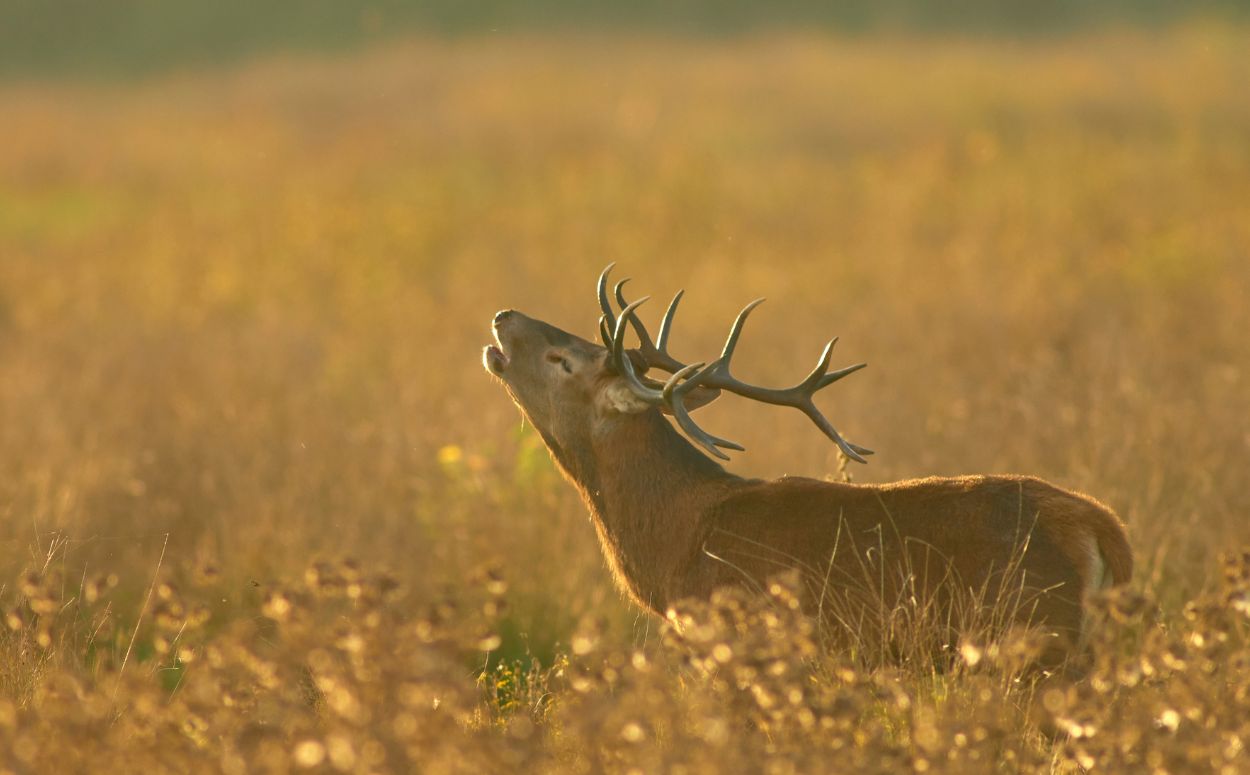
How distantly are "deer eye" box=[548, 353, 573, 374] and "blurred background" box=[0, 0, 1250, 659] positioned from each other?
883mm

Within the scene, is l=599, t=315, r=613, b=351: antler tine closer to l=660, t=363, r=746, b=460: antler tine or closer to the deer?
the deer

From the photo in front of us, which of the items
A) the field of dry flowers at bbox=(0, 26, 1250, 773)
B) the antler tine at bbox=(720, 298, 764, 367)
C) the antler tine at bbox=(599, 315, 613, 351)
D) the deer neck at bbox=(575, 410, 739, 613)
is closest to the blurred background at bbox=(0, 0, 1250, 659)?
the field of dry flowers at bbox=(0, 26, 1250, 773)

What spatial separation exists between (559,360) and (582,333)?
6351 millimetres

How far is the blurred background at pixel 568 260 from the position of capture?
8.36 meters

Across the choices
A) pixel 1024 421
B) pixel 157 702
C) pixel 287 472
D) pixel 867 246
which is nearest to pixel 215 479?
pixel 287 472

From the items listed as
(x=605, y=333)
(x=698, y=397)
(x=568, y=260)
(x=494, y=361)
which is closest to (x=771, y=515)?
(x=698, y=397)

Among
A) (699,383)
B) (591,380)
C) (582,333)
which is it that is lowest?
(582,333)

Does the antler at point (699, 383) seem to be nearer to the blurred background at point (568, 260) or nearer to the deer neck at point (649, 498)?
the deer neck at point (649, 498)

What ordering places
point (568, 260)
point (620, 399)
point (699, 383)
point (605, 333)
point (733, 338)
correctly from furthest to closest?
point (568, 260), point (605, 333), point (620, 399), point (699, 383), point (733, 338)

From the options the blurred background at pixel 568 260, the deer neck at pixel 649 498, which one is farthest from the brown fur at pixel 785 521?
the blurred background at pixel 568 260

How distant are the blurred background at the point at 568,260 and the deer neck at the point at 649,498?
58 cm

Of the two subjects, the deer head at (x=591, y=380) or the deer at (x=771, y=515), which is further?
the deer head at (x=591, y=380)

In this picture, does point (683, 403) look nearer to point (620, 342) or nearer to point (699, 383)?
point (699, 383)

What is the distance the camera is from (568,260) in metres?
16.3
